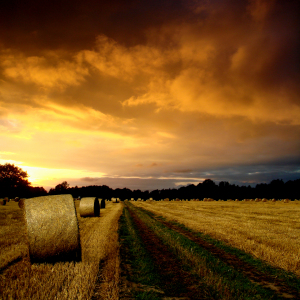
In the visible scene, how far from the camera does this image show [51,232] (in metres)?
7.93

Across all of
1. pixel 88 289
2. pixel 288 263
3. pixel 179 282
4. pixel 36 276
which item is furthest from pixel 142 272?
pixel 288 263

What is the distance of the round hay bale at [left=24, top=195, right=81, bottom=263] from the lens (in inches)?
301

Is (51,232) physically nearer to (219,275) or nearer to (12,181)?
(219,275)

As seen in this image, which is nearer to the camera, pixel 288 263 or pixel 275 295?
pixel 275 295

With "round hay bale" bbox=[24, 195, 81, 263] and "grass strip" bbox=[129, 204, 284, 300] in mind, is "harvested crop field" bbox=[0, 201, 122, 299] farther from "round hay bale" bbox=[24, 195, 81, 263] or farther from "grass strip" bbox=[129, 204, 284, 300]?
"grass strip" bbox=[129, 204, 284, 300]

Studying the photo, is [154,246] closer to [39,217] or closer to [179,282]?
[179,282]

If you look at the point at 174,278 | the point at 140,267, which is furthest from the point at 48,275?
the point at 174,278

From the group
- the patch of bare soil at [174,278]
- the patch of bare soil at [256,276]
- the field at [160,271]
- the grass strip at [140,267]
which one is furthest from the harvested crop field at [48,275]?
the patch of bare soil at [256,276]

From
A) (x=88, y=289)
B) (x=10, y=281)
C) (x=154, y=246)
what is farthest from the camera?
(x=154, y=246)

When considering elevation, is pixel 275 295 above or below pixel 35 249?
below

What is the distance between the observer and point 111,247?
30.8ft

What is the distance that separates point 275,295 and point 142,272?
3.49 metres

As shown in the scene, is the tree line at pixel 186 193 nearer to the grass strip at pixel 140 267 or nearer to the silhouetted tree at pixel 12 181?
the silhouetted tree at pixel 12 181

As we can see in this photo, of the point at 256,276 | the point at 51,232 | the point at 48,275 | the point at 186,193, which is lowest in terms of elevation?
the point at 186,193
